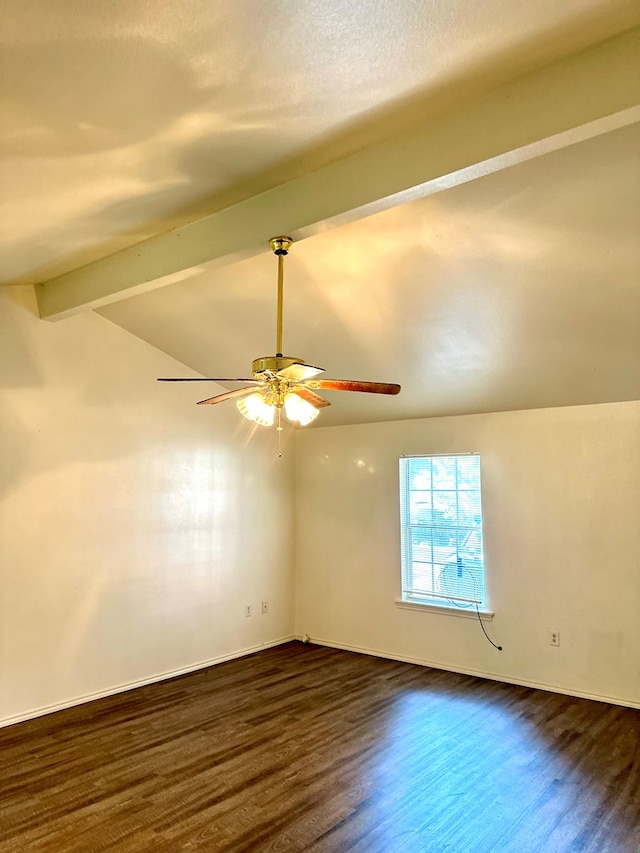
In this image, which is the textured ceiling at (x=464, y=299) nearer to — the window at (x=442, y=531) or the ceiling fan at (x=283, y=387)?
the window at (x=442, y=531)

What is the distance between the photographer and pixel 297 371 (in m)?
2.36

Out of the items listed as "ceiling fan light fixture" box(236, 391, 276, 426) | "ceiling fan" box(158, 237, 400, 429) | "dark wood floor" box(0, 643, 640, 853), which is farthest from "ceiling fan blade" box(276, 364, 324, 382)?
"dark wood floor" box(0, 643, 640, 853)

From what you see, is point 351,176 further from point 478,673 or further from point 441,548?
point 478,673

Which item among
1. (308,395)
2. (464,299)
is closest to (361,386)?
(308,395)

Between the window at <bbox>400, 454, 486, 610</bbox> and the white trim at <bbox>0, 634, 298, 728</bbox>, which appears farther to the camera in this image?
the window at <bbox>400, 454, 486, 610</bbox>

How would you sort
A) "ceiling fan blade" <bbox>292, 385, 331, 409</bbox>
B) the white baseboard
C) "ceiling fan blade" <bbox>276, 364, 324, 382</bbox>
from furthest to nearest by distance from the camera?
the white baseboard → "ceiling fan blade" <bbox>292, 385, 331, 409</bbox> → "ceiling fan blade" <bbox>276, 364, 324, 382</bbox>

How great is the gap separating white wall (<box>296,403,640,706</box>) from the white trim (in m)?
0.75

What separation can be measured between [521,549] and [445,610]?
88 cm

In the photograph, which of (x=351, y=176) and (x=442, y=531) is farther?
(x=442, y=531)

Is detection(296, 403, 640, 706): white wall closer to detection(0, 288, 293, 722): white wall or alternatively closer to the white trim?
the white trim

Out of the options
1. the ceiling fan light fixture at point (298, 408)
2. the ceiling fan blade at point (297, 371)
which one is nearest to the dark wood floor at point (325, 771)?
the ceiling fan light fixture at point (298, 408)

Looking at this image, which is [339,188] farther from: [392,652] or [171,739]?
[392,652]

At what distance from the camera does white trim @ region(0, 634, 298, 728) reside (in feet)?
12.0

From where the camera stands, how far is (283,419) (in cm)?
590
